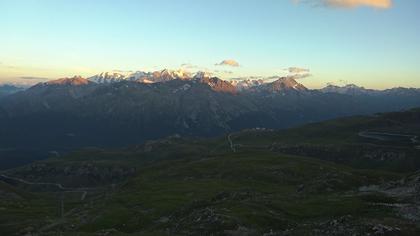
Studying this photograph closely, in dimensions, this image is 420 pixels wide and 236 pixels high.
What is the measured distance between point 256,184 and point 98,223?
231ft

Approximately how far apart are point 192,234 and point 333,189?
62.8 m

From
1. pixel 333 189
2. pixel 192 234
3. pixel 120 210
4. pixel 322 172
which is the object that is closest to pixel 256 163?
pixel 322 172

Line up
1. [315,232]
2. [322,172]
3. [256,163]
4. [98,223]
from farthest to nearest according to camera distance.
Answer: [256,163] → [322,172] → [98,223] → [315,232]

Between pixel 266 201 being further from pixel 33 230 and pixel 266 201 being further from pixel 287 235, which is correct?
pixel 33 230

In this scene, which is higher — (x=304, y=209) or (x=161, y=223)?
(x=304, y=209)

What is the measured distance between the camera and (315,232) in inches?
2106

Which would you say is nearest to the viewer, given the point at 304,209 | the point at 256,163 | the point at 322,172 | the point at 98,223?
the point at 304,209

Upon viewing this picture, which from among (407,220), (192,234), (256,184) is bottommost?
(256,184)

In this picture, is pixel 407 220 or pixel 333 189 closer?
pixel 407 220

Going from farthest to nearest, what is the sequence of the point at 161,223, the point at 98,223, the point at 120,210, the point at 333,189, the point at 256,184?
1. the point at 256,184
2. the point at 333,189
3. the point at 120,210
4. the point at 98,223
5. the point at 161,223

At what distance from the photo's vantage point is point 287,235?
54.3m

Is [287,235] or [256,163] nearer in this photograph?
[287,235]

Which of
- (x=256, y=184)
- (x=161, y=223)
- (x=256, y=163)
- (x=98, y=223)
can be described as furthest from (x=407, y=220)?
(x=256, y=163)

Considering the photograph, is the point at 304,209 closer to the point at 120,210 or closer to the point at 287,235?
the point at 287,235
